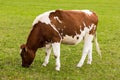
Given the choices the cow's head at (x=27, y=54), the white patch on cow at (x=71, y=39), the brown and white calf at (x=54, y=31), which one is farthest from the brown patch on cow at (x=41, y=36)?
the white patch on cow at (x=71, y=39)

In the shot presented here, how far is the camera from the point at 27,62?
10516mm

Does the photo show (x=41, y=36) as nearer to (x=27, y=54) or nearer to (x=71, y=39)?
(x=27, y=54)

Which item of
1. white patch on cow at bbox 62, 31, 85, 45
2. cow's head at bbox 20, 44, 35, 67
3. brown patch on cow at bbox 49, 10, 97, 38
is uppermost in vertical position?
brown patch on cow at bbox 49, 10, 97, 38

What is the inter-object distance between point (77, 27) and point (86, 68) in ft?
4.55

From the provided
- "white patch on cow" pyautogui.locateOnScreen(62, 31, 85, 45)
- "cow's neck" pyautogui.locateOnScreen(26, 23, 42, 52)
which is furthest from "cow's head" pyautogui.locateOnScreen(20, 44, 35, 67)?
"white patch on cow" pyautogui.locateOnScreen(62, 31, 85, 45)

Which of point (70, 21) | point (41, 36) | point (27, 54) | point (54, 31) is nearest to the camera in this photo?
point (54, 31)

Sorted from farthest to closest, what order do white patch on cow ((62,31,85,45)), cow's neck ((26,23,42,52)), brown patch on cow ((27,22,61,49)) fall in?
white patch on cow ((62,31,85,45)) → cow's neck ((26,23,42,52)) → brown patch on cow ((27,22,61,49))

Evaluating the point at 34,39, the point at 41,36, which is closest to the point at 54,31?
the point at 41,36

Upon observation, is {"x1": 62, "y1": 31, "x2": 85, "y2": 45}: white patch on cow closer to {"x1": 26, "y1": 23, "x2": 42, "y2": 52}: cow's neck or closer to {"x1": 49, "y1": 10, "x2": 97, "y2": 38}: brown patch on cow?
{"x1": 49, "y1": 10, "x2": 97, "y2": 38}: brown patch on cow

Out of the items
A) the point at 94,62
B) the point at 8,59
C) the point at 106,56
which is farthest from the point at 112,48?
the point at 8,59

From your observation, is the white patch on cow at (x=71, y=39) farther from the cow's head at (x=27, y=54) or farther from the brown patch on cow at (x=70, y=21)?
the cow's head at (x=27, y=54)

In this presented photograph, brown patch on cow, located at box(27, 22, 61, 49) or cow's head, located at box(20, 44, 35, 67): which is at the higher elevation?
brown patch on cow, located at box(27, 22, 61, 49)

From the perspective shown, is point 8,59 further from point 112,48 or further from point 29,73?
point 112,48

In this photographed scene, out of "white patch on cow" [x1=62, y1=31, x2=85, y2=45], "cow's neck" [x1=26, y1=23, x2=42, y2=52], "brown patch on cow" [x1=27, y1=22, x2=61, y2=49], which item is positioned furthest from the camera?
"white patch on cow" [x1=62, y1=31, x2=85, y2=45]
